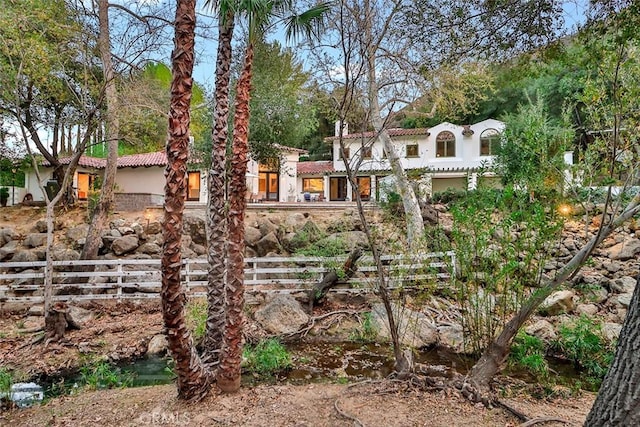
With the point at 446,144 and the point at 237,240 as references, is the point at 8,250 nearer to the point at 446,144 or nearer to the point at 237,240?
the point at 237,240

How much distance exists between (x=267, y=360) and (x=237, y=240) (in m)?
2.45

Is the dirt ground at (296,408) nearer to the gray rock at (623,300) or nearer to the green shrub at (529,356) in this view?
the green shrub at (529,356)

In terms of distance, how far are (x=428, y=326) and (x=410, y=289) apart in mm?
1593

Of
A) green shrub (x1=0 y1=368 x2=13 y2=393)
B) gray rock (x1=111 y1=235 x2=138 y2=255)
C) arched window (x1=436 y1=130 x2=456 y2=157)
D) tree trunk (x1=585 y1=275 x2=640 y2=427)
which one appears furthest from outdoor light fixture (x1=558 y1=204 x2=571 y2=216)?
arched window (x1=436 y1=130 x2=456 y2=157)

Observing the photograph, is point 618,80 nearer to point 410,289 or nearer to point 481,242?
point 481,242

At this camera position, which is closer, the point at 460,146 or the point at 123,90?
the point at 123,90

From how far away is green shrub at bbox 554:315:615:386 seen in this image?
5.44 metres

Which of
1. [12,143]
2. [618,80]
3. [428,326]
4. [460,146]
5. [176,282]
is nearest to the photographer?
[176,282]

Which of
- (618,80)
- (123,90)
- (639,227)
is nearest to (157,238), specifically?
(123,90)

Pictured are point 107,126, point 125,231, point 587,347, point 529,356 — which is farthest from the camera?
point 125,231

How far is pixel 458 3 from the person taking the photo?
4.48 meters

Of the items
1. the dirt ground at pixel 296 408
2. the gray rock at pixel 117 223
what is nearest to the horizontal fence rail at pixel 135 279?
the gray rock at pixel 117 223

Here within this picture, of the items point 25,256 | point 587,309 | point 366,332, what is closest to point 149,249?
point 25,256

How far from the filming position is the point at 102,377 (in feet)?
17.5
